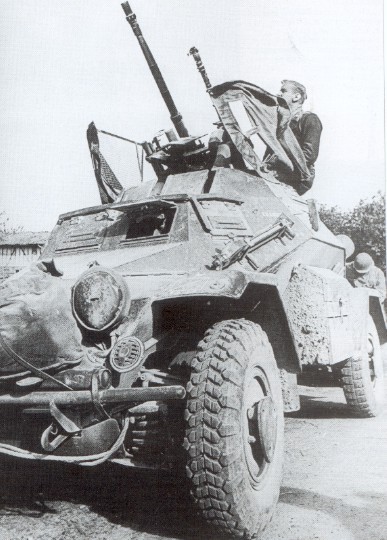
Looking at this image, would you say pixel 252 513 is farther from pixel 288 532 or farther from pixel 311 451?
pixel 311 451

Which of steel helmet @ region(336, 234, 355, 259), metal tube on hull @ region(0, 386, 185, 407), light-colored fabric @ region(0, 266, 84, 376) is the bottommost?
metal tube on hull @ region(0, 386, 185, 407)

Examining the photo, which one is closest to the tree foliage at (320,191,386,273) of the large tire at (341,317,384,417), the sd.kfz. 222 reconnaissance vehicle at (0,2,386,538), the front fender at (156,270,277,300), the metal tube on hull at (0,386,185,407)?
the large tire at (341,317,384,417)

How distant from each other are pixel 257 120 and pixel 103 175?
1913mm

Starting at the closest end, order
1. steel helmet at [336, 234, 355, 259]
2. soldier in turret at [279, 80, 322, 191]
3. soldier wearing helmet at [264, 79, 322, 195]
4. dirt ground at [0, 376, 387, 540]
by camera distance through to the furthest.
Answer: dirt ground at [0, 376, 387, 540]
soldier wearing helmet at [264, 79, 322, 195]
soldier in turret at [279, 80, 322, 191]
steel helmet at [336, 234, 355, 259]

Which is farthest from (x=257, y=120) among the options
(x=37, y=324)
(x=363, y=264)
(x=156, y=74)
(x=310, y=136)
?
(x=37, y=324)

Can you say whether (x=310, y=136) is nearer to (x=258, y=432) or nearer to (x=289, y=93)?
(x=289, y=93)

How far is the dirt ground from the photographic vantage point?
3.18 m

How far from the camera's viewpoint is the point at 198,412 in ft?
9.93

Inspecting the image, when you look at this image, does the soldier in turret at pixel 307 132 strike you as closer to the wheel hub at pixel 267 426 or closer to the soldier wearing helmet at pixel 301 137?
the soldier wearing helmet at pixel 301 137

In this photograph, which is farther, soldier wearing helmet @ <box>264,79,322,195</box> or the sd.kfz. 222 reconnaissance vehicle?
soldier wearing helmet @ <box>264,79,322,195</box>

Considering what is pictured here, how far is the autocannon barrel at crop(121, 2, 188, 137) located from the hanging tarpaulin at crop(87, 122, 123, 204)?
105 cm

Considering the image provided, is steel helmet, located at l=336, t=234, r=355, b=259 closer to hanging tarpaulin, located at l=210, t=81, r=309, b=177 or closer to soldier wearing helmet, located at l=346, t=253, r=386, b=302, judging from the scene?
soldier wearing helmet, located at l=346, t=253, r=386, b=302

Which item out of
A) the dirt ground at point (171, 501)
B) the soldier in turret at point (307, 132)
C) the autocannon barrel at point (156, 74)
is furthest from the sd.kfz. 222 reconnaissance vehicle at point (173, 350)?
the autocannon barrel at point (156, 74)

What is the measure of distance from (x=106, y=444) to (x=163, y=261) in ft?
4.97
